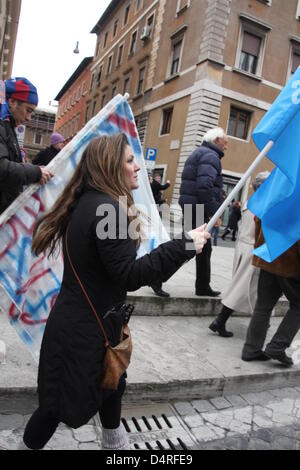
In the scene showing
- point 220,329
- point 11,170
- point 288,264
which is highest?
point 11,170

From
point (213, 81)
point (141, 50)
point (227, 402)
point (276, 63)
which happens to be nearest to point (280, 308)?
point (227, 402)

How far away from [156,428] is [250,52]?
1797cm

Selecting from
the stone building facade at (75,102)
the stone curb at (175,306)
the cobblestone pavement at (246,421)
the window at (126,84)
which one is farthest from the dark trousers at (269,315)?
the stone building facade at (75,102)

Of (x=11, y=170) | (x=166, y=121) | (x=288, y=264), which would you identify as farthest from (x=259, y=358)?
(x=166, y=121)

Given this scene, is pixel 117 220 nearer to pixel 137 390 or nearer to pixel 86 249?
pixel 86 249

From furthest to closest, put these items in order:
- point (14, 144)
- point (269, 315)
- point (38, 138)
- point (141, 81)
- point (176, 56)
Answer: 1. point (38, 138)
2. point (141, 81)
3. point (176, 56)
4. point (269, 315)
5. point (14, 144)

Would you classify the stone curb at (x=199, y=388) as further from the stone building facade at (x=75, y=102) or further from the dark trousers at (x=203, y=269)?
the stone building facade at (x=75, y=102)

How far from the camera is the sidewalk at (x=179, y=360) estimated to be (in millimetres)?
2820

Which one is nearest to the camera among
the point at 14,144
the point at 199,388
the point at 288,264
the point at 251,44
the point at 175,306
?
the point at 14,144

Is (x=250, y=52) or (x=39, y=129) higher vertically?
(x=39, y=129)

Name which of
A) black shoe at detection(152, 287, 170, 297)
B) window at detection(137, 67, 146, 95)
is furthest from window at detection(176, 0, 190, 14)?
black shoe at detection(152, 287, 170, 297)

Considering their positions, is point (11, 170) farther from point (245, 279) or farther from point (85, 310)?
point (245, 279)

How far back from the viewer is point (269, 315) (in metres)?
3.40

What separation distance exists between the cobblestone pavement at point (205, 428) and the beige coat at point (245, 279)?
88 centimetres
